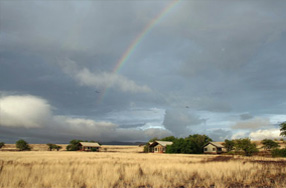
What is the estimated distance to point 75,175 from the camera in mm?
13789

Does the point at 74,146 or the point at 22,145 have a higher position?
the point at 22,145

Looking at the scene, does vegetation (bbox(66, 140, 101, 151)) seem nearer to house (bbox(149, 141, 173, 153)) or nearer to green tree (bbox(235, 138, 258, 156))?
house (bbox(149, 141, 173, 153))

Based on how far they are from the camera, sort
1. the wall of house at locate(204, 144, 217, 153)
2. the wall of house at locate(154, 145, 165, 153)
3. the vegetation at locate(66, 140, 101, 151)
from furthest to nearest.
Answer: the vegetation at locate(66, 140, 101, 151) < the wall of house at locate(154, 145, 165, 153) < the wall of house at locate(204, 144, 217, 153)

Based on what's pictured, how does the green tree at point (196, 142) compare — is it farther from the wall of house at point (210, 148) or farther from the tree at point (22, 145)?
the tree at point (22, 145)

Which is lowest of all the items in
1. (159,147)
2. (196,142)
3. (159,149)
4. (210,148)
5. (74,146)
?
(159,149)

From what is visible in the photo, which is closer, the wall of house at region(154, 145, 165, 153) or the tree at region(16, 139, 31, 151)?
the wall of house at region(154, 145, 165, 153)

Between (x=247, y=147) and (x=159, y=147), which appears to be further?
(x=159, y=147)

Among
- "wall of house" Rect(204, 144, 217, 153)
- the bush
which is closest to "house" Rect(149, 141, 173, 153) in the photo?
"wall of house" Rect(204, 144, 217, 153)

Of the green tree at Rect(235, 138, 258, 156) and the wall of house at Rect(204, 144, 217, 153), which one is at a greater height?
the green tree at Rect(235, 138, 258, 156)

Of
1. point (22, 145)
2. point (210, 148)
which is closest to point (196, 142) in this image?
point (210, 148)

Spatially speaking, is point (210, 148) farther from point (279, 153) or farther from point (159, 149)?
point (279, 153)

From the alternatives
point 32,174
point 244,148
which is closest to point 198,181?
point 32,174

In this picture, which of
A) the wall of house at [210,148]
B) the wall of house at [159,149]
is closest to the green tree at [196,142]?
the wall of house at [210,148]

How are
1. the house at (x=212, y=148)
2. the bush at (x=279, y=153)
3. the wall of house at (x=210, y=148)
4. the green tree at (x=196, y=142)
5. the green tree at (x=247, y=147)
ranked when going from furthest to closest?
the wall of house at (x=210, y=148), the house at (x=212, y=148), the green tree at (x=196, y=142), the green tree at (x=247, y=147), the bush at (x=279, y=153)
